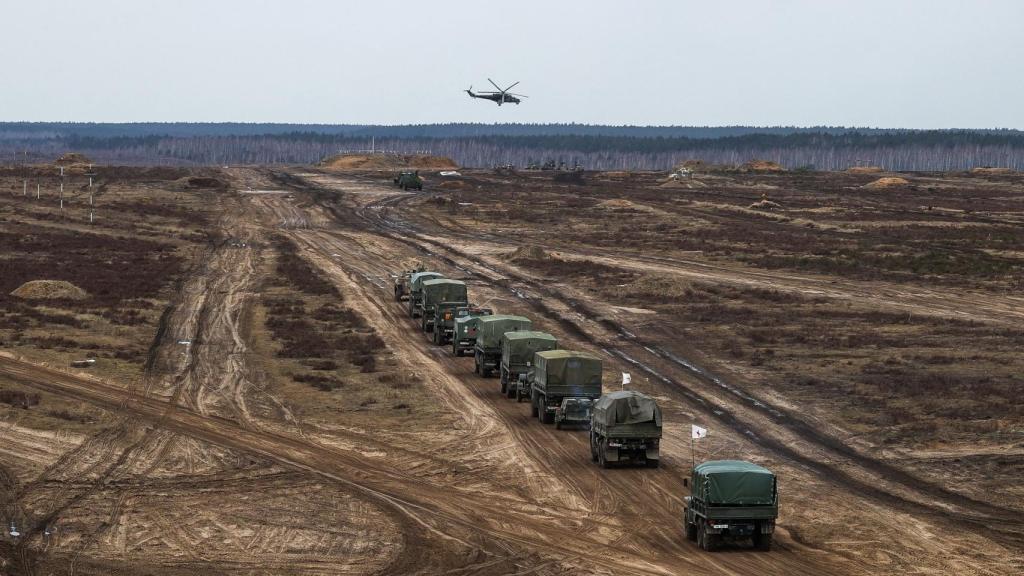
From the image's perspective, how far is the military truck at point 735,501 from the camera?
100 ft

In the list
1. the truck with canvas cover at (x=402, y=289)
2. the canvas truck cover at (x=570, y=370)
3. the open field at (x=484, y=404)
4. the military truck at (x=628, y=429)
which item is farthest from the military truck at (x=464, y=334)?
the military truck at (x=628, y=429)

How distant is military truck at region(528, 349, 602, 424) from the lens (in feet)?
153

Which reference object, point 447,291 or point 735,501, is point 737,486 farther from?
point 447,291

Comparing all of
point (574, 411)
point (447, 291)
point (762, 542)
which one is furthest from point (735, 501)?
point (447, 291)

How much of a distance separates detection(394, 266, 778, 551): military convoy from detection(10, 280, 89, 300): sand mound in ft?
66.5

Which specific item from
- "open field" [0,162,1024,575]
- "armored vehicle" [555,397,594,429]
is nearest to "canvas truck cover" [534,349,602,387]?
"armored vehicle" [555,397,594,429]

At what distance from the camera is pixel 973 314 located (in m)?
76.1

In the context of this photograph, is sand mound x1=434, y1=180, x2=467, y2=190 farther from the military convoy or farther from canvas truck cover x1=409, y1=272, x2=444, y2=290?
canvas truck cover x1=409, y1=272, x2=444, y2=290

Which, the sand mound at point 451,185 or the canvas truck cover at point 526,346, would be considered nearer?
the canvas truck cover at point 526,346

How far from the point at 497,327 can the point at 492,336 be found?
0.56 meters

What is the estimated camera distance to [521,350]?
174 ft

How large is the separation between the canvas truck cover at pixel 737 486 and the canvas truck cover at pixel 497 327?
26.5 m

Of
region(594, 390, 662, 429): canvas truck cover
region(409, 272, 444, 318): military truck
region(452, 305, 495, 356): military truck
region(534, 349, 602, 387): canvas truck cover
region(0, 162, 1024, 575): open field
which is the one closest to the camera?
region(0, 162, 1024, 575): open field

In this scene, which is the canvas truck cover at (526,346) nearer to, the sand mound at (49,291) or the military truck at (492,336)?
the military truck at (492,336)
